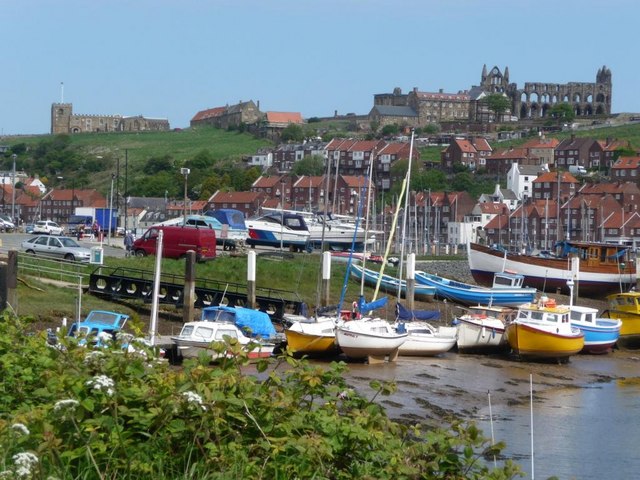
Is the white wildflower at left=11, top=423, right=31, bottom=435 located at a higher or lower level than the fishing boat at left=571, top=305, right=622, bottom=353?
higher

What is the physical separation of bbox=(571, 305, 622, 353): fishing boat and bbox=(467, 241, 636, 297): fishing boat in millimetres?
20355

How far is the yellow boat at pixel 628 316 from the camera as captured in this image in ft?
160

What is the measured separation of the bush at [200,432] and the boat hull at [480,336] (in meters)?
30.3

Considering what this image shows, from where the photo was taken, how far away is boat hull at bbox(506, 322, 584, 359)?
134ft

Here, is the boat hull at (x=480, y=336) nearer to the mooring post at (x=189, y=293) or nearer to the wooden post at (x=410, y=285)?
the wooden post at (x=410, y=285)

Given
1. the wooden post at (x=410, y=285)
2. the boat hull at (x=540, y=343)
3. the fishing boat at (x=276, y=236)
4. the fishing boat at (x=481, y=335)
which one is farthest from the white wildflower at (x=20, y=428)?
the fishing boat at (x=276, y=236)

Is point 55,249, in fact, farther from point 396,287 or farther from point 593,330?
point 593,330

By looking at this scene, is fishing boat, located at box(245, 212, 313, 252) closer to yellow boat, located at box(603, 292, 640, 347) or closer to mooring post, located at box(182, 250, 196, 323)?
yellow boat, located at box(603, 292, 640, 347)

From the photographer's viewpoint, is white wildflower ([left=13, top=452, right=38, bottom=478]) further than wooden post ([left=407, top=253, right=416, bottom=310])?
No

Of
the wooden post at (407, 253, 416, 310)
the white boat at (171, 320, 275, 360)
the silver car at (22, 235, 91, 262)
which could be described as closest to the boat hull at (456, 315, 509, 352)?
the wooden post at (407, 253, 416, 310)

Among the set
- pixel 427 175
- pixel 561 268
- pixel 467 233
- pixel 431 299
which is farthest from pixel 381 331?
pixel 427 175

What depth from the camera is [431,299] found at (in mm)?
56281

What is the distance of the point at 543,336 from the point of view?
40.8 meters

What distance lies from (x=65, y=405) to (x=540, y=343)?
103 feet
